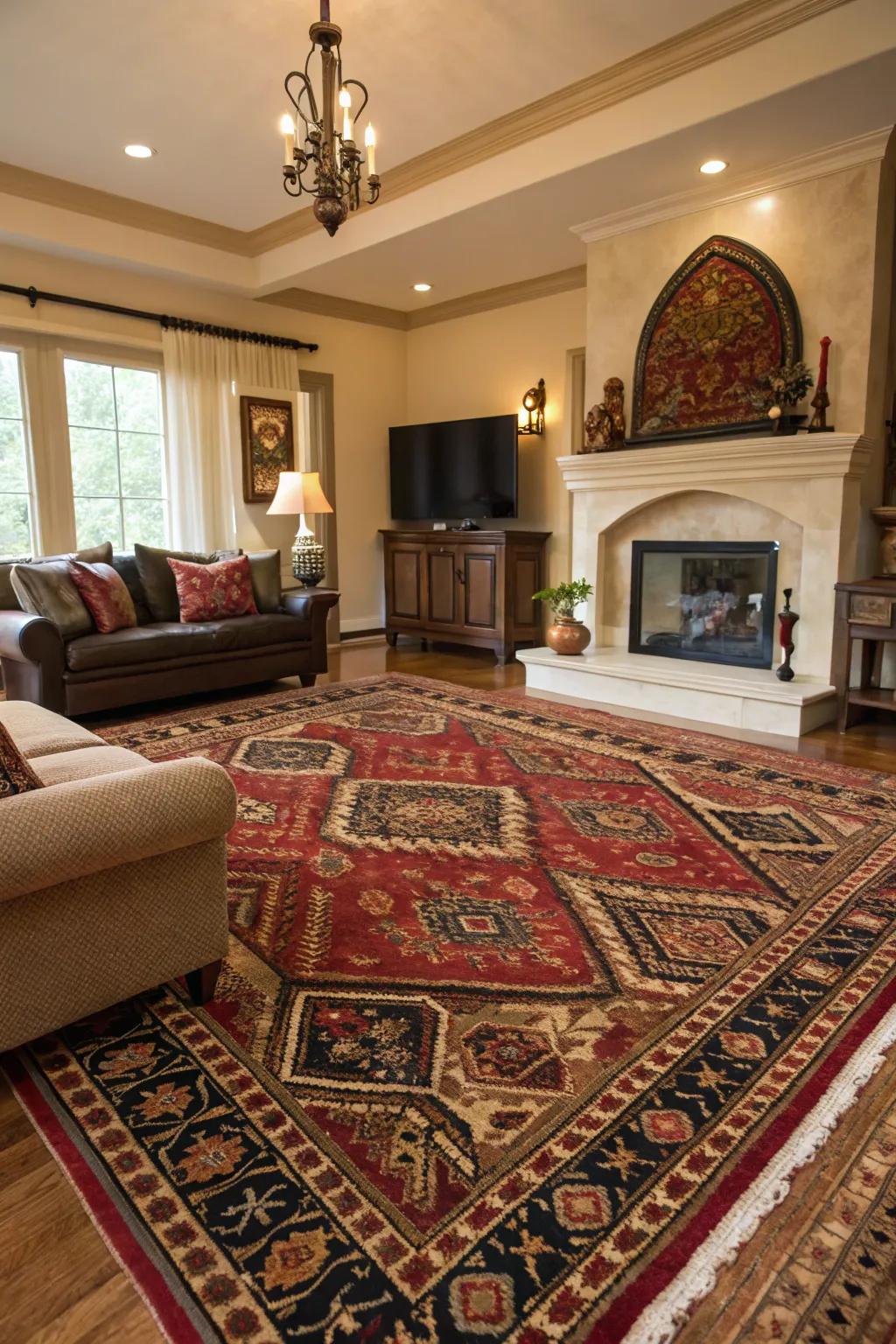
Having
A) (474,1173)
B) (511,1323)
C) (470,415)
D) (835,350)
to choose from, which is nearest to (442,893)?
(474,1173)

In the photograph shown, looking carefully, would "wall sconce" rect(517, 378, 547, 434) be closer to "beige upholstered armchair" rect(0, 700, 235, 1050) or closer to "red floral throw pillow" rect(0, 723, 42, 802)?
"beige upholstered armchair" rect(0, 700, 235, 1050)

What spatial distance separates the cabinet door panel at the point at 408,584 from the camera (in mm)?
6668

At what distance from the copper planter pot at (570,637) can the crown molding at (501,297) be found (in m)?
2.58

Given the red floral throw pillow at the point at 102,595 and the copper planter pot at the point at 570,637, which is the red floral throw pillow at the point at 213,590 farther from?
the copper planter pot at the point at 570,637

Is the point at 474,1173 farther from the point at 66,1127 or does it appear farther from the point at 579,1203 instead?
the point at 66,1127

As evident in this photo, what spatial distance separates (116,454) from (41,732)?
3.98m

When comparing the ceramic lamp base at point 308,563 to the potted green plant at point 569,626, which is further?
the ceramic lamp base at point 308,563

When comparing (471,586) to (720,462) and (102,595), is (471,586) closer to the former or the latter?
(720,462)

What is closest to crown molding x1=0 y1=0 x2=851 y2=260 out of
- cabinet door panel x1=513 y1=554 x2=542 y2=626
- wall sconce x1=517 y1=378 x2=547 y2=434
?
wall sconce x1=517 y1=378 x2=547 y2=434

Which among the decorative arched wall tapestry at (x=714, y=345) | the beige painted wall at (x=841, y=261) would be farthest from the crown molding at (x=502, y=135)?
the decorative arched wall tapestry at (x=714, y=345)

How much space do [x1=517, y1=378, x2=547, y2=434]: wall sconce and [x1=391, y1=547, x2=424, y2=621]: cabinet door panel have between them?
1.27 m

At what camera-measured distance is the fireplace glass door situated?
15.0ft

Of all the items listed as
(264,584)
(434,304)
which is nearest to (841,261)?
(264,584)

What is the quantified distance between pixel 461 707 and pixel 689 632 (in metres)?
1.54
